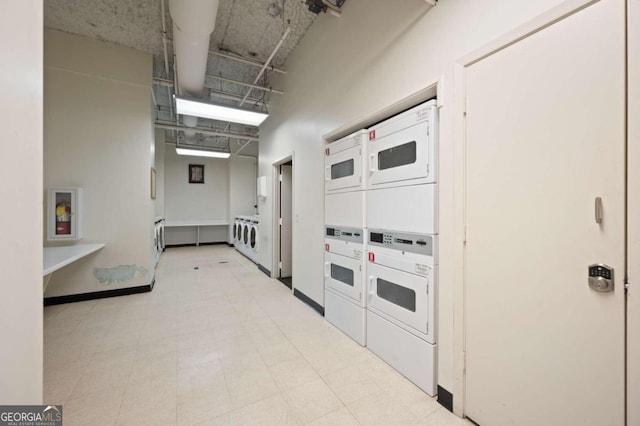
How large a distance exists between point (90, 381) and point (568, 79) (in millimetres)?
3610

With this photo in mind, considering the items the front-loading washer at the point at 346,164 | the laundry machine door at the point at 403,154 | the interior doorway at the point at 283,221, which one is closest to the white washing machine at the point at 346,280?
the front-loading washer at the point at 346,164

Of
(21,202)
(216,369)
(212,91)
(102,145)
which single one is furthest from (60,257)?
(212,91)

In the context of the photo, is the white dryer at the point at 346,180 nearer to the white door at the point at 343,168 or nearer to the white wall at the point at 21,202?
the white door at the point at 343,168

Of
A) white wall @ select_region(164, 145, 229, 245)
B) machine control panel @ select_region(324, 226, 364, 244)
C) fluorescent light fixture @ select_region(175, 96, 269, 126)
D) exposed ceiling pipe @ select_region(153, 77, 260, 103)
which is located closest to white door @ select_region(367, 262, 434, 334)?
machine control panel @ select_region(324, 226, 364, 244)

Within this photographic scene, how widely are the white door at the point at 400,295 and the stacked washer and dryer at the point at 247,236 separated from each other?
3904 mm

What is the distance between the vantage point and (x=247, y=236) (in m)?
6.66

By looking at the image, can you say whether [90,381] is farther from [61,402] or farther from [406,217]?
[406,217]

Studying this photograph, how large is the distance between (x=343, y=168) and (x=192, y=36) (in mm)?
2092

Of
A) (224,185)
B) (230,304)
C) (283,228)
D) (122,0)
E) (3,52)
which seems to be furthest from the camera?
(224,185)

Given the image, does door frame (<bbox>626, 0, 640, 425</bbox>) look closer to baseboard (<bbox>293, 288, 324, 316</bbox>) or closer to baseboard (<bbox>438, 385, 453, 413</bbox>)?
baseboard (<bbox>438, 385, 453, 413</bbox>)

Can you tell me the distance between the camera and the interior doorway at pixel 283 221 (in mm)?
4781

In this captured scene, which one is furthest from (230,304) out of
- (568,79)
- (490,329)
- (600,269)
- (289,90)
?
(568,79)

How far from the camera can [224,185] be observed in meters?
9.12

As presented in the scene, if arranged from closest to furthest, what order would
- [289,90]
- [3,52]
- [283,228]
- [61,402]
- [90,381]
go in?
[3,52]
[61,402]
[90,381]
[289,90]
[283,228]
